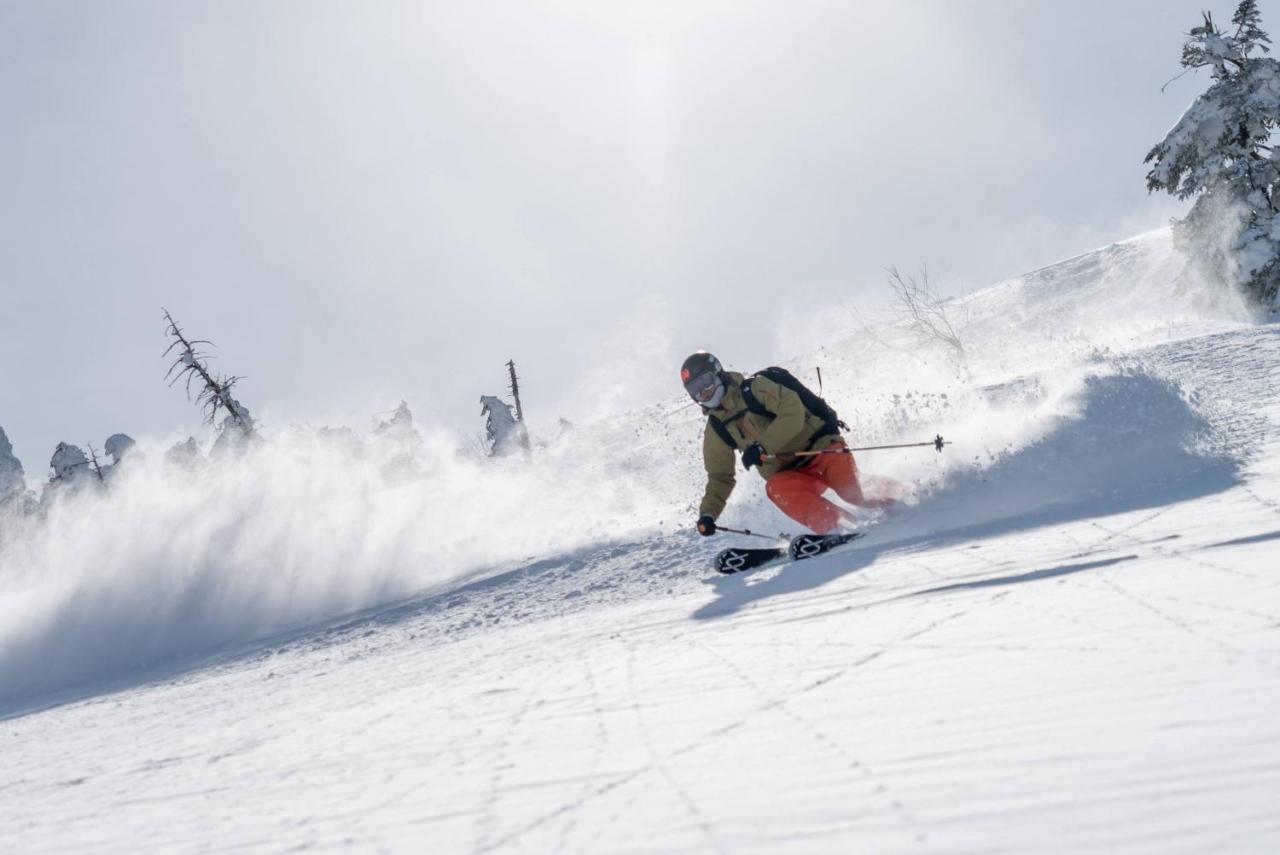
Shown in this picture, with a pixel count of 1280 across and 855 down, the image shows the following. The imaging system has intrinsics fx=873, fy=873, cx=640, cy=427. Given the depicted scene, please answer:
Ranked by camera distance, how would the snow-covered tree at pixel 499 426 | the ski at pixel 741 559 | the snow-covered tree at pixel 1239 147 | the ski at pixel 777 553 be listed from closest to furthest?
Result: the ski at pixel 777 553
the ski at pixel 741 559
the snow-covered tree at pixel 1239 147
the snow-covered tree at pixel 499 426

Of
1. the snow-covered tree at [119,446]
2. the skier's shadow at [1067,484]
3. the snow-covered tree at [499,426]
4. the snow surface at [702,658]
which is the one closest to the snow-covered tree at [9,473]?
the snow-covered tree at [119,446]

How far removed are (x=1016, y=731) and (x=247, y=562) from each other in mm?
10352

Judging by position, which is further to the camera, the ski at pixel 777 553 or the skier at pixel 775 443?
the skier at pixel 775 443

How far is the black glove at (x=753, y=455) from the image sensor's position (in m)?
8.09

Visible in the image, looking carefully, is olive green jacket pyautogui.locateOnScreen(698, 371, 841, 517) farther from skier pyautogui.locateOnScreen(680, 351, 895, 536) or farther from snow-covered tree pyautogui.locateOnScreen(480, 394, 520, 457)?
snow-covered tree pyautogui.locateOnScreen(480, 394, 520, 457)

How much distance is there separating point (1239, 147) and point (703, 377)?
20.7 meters

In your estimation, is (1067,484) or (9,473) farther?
(9,473)

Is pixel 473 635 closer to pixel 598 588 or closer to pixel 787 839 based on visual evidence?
pixel 598 588

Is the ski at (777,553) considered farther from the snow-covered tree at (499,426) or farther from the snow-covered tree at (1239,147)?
the snow-covered tree at (499,426)

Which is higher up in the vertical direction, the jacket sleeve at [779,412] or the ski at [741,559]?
the jacket sleeve at [779,412]

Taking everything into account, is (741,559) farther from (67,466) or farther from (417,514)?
(67,466)

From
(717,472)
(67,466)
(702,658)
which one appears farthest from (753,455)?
(67,466)

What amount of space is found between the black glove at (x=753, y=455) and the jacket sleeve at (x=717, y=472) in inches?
17.1

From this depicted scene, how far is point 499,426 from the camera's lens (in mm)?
52969
